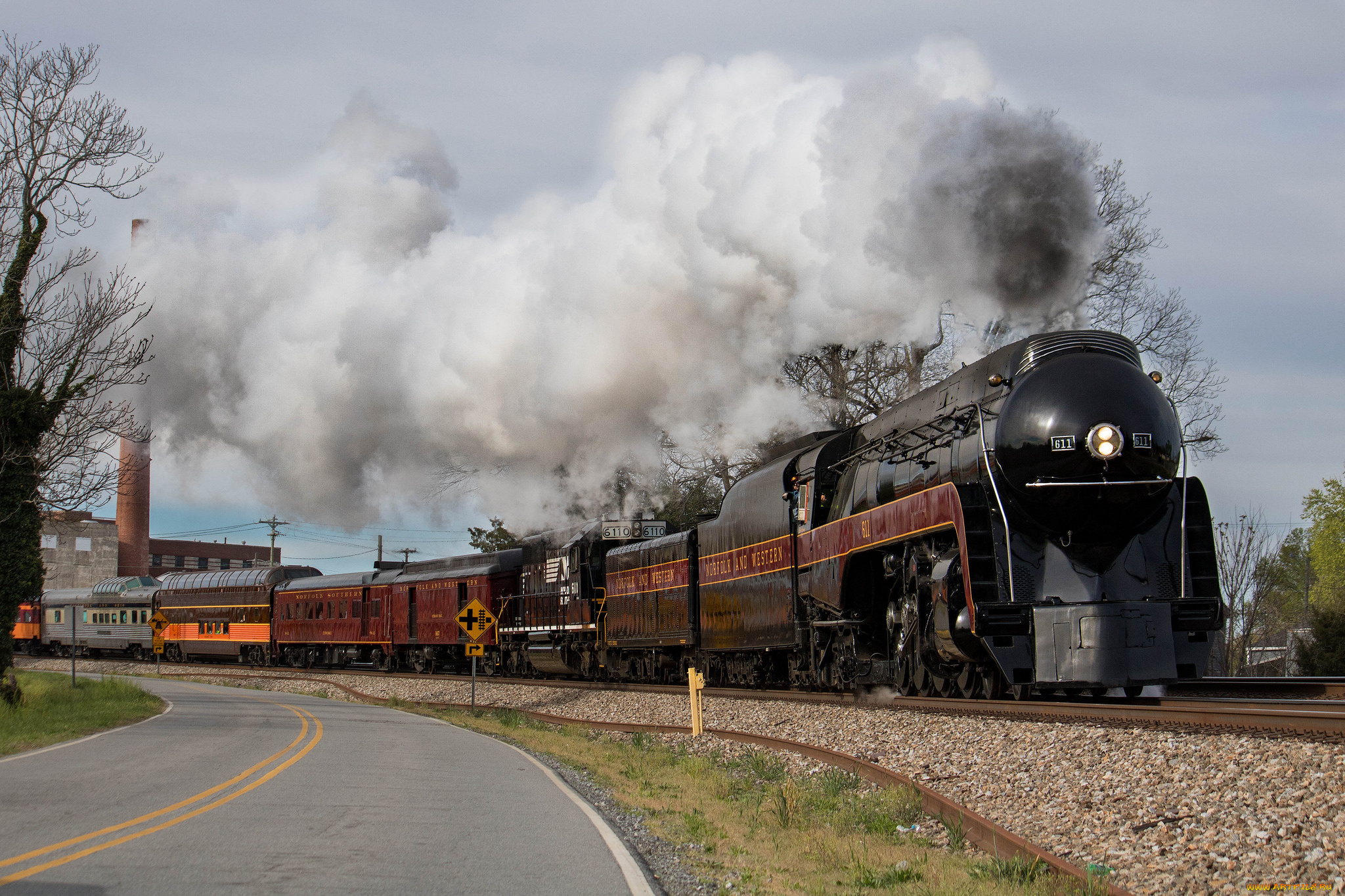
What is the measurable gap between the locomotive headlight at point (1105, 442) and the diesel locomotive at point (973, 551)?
22mm

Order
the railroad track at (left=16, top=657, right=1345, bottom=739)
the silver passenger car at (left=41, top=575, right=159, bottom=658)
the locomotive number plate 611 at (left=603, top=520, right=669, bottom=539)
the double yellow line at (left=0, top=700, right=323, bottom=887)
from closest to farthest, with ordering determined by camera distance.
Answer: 1. the double yellow line at (left=0, top=700, right=323, bottom=887)
2. the railroad track at (left=16, top=657, right=1345, bottom=739)
3. the locomotive number plate 611 at (left=603, top=520, right=669, bottom=539)
4. the silver passenger car at (left=41, top=575, right=159, bottom=658)

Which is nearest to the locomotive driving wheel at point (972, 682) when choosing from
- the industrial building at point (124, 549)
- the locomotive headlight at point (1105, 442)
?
the locomotive headlight at point (1105, 442)

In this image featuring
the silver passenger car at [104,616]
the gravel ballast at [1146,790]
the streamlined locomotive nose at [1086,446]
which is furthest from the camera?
the silver passenger car at [104,616]

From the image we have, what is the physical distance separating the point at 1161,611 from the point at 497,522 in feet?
149

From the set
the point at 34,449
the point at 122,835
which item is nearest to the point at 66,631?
the point at 34,449

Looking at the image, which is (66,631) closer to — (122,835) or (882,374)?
(882,374)

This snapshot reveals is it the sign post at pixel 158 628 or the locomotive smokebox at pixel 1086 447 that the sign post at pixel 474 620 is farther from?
the sign post at pixel 158 628

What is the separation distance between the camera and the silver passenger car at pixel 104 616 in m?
50.9

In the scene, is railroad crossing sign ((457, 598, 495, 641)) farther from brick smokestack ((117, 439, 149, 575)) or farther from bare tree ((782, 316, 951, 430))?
brick smokestack ((117, 439, 149, 575))

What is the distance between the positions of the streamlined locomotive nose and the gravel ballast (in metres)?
2.34

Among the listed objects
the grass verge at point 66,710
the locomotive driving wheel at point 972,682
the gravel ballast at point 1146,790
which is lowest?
the grass verge at point 66,710

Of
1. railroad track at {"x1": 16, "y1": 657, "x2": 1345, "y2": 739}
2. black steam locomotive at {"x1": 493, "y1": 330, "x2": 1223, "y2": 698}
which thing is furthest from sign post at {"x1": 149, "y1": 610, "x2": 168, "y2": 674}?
black steam locomotive at {"x1": 493, "y1": 330, "x2": 1223, "y2": 698}

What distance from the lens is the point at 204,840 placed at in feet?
25.6

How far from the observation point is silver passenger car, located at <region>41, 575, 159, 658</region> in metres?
50.9
